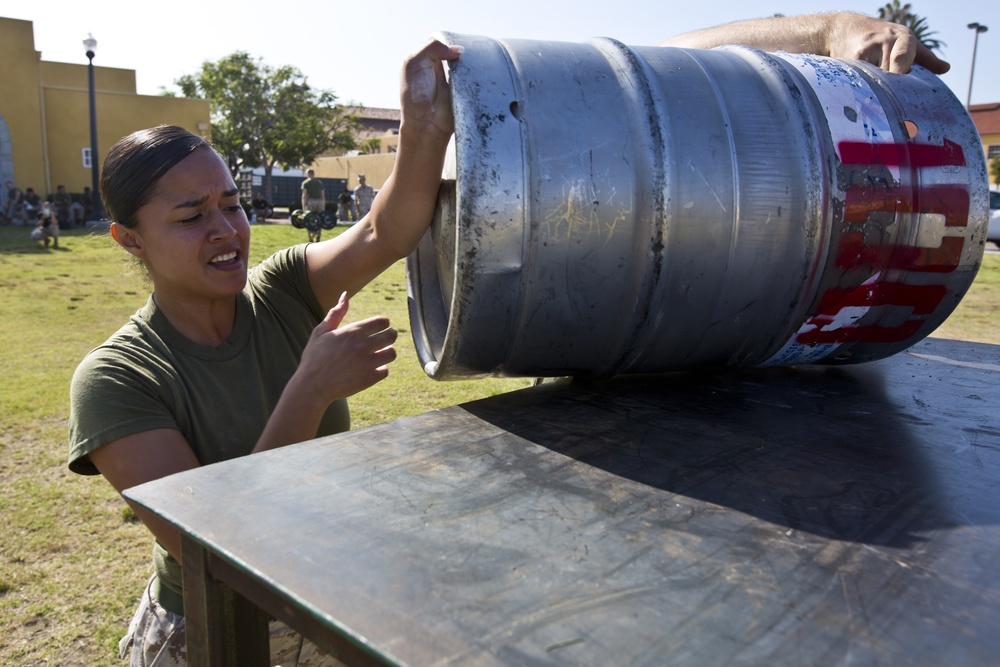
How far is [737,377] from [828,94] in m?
0.75

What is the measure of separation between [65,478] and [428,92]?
310 centimetres

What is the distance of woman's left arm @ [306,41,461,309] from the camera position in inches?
68.4

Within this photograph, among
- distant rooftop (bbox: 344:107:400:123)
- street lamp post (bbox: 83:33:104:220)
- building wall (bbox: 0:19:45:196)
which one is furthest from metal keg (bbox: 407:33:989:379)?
distant rooftop (bbox: 344:107:400:123)

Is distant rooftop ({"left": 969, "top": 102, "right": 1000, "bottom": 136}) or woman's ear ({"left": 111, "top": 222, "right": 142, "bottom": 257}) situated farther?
distant rooftop ({"left": 969, "top": 102, "right": 1000, "bottom": 136})

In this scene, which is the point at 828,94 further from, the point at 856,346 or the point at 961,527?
the point at 961,527

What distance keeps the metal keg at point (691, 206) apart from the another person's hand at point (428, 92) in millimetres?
46

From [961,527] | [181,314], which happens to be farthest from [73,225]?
[961,527]

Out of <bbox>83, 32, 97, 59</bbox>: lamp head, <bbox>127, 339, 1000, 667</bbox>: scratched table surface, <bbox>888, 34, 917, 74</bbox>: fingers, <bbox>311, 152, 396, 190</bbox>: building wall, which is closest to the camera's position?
<bbox>127, 339, 1000, 667</bbox>: scratched table surface

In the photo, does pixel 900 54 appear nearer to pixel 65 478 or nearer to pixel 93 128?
pixel 65 478

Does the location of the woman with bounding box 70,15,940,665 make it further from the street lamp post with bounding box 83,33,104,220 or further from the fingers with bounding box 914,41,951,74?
the street lamp post with bounding box 83,33,104,220

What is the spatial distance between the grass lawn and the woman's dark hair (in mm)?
208

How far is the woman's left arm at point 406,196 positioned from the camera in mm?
1737

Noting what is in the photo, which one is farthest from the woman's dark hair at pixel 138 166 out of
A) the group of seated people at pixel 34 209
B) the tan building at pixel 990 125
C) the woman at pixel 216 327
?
the tan building at pixel 990 125

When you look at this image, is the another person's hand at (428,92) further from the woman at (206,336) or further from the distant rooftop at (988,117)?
the distant rooftop at (988,117)
